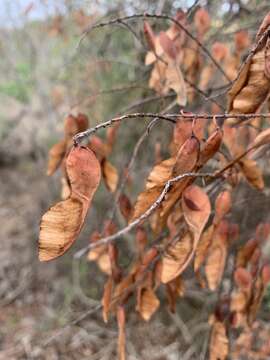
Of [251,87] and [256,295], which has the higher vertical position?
[251,87]

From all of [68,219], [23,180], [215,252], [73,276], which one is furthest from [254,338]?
[23,180]

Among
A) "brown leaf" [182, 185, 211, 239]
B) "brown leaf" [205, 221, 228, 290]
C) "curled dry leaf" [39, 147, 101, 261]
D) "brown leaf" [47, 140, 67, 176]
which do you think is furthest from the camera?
"brown leaf" [47, 140, 67, 176]

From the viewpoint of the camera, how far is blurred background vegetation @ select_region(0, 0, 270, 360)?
2467mm

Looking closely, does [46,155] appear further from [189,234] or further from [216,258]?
[189,234]

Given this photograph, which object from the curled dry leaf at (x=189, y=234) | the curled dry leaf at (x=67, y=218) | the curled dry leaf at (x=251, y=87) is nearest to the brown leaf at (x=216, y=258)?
the curled dry leaf at (x=189, y=234)

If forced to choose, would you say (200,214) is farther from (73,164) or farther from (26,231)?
(26,231)

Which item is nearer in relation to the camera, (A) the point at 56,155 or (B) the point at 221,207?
(B) the point at 221,207

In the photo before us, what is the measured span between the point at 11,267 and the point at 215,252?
2.38 m

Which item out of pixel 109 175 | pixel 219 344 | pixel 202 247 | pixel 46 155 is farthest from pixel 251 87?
pixel 46 155

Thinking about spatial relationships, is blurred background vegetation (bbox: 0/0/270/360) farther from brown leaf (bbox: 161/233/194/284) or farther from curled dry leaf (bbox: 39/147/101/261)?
curled dry leaf (bbox: 39/147/101/261)

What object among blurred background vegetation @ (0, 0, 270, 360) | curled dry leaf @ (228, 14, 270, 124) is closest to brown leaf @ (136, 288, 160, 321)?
curled dry leaf @ (228, 14, 270, 124)

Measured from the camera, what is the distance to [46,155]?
3.38m

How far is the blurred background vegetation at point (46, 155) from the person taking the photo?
247 cm

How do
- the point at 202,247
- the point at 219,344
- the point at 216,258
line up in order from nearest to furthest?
the point at 202,247 < the point at 216,258 < the point at 219,344
